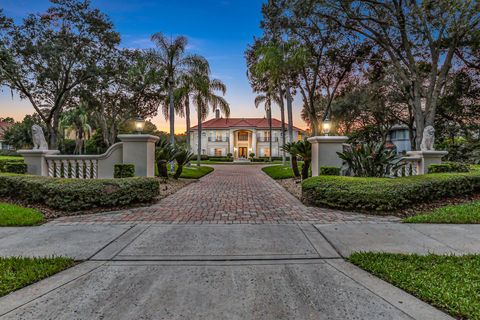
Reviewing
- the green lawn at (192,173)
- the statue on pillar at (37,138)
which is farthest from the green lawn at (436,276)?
the green lawn at (192,173)

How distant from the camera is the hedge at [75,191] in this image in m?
5.75

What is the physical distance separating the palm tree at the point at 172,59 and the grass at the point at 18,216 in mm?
10177

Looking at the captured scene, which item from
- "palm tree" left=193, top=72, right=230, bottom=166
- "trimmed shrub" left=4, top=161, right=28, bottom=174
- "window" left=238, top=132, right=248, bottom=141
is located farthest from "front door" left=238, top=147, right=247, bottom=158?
"trimmed shrub" left=4, top=161, right=28, bottom=174

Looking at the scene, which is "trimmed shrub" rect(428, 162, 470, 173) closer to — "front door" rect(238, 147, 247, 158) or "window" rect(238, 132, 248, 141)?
"front door" rect(238, 147, 247, 158)

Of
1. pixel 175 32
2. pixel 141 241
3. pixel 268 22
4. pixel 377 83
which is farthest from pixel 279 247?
pixel 377 83

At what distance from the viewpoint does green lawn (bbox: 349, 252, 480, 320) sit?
2.29 m

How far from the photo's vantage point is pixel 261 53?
15.3 metres

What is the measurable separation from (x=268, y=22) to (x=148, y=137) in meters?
12.8

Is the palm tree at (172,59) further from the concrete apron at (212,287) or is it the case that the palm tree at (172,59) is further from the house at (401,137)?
the house at (401,137)

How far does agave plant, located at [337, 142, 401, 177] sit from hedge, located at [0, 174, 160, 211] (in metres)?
6.06

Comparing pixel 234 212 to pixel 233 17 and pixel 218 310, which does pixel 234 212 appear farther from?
pixel 233 17

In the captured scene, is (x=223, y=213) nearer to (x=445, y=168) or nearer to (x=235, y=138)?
(x=445, y=168)

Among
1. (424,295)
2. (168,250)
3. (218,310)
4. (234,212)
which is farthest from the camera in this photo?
(234,212)

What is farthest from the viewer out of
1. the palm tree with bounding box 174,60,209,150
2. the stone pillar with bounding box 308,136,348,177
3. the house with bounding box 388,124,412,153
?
the house with bounding box 388,124,412,153
